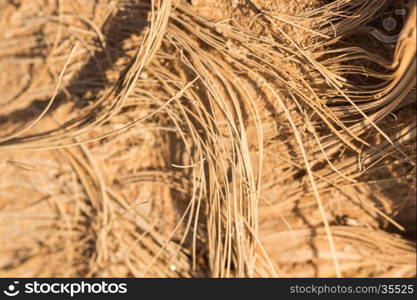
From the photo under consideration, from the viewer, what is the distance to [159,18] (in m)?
1.21

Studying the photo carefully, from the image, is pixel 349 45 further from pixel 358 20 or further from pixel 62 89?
pixel 62 89

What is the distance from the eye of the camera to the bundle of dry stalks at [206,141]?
3.75 ft

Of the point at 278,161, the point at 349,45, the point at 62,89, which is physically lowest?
the point at 278,161

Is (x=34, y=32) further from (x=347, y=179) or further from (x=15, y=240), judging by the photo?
(x=347, y=179)

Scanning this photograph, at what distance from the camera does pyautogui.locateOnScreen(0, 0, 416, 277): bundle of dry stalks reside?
114cm

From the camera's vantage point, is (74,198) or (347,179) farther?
(74,198)

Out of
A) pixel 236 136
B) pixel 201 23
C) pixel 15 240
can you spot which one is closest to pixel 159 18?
pixel 201 23

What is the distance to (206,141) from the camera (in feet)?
4.25

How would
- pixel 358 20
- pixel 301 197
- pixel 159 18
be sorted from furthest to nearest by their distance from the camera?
pixel 301 197, pixel 159 18, pixel 358 20

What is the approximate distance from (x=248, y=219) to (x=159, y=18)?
0.59 metres

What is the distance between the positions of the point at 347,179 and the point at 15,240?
101 cm

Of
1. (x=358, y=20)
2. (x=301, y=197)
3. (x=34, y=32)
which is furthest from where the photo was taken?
(x=34, y=32)

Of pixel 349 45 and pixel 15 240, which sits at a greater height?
pixel 349 45

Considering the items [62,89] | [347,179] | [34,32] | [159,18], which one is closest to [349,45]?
[347,179]
